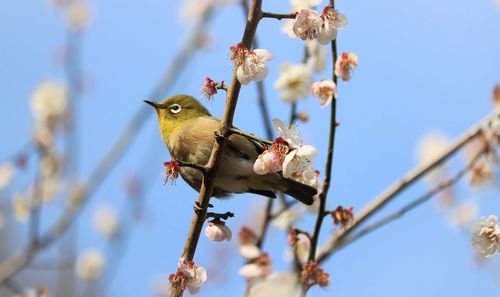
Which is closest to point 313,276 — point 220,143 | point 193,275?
point 193,275

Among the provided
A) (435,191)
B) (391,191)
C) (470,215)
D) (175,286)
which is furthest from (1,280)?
(470,215)

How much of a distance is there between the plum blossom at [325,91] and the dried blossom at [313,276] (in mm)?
766

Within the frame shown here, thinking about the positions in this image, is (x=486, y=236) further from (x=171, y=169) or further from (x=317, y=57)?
(x=317, y=57)

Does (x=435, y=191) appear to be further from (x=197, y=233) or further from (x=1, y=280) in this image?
(x=1, y=280)

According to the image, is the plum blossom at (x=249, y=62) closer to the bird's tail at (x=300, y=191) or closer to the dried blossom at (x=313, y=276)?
the dried blossom at (x=313, y=276)

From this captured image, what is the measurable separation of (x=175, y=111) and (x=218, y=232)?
152 cm

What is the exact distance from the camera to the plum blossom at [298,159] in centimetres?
238

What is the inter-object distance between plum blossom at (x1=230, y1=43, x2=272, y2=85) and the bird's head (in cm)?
159

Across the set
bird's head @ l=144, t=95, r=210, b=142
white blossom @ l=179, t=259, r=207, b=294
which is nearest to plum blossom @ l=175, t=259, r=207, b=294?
white blossom @ l=179, t=259, r=207, b=294

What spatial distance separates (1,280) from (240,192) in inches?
60.0

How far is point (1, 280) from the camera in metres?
3.89

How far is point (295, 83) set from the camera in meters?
4.00

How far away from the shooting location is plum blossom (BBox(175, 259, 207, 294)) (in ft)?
8.25

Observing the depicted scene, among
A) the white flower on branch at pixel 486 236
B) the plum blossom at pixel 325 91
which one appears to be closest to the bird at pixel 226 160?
the plum blossom at pixel 325 91
